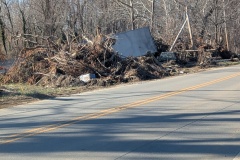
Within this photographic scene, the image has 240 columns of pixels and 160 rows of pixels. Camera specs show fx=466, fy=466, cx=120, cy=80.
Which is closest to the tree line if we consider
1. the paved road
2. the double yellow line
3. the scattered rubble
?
the scattered rubble

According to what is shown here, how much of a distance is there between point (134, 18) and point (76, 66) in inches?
820

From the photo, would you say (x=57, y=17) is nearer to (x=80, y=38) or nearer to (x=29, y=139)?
(x=80, y=38)

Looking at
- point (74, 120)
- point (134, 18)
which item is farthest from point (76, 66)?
point (134, 18)

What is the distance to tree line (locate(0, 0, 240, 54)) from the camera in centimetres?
4225

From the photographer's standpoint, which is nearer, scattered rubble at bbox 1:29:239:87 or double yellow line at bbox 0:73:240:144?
double yellow line at bbox 0:73:240:144

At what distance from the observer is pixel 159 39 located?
3612cm

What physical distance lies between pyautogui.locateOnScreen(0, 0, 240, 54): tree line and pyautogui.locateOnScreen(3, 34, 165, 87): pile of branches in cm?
1217

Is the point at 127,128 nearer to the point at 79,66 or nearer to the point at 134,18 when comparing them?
the point at 79,66

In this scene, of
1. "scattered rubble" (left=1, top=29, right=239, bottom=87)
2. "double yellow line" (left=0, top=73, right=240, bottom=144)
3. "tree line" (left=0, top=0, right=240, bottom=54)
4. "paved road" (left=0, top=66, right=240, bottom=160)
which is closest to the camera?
"paved road" (left=0, top=66, right=240, bottom=160)

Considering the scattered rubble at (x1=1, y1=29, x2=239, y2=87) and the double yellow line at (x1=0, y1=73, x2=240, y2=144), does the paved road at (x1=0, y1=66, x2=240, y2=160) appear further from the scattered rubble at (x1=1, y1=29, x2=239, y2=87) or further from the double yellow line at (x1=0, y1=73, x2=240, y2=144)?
the scattered rubble at (x1=1, y1=29, x2=239, y2=87)

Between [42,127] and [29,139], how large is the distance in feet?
3.97

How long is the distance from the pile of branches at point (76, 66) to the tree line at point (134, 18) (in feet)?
39.9

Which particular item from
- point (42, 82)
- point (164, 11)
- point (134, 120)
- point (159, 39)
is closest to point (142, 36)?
point (159, 39)

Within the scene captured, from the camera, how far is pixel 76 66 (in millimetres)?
23141
